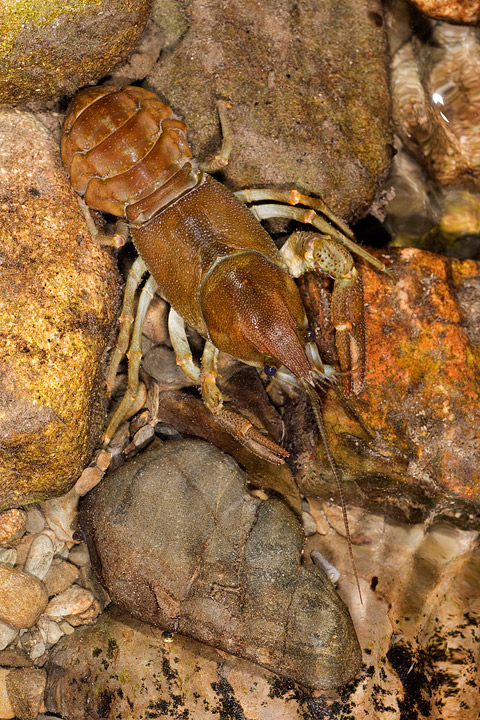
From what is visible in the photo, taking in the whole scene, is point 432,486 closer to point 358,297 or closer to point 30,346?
point 358,297

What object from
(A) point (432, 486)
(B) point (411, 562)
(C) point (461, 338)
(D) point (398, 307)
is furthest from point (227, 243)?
(B) point (411, 562)

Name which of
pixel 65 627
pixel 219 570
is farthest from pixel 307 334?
pixel 65 627

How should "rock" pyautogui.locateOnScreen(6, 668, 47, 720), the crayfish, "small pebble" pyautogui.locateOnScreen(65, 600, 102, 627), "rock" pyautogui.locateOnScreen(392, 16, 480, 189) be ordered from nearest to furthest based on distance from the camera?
the crayfish
"rock" pyautogui.locateOnScreen(6, 668, 47, 720)
"small pebble" pyautogui.locateOnScreen(65, 600, 102, 627)
"rock" pyautogui.locateOnScreen(392, 16, 480, 189)

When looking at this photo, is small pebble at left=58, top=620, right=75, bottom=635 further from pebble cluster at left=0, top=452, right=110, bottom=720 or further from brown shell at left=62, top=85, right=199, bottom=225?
brown shell at left=62, top=85, right=199, bottom=225

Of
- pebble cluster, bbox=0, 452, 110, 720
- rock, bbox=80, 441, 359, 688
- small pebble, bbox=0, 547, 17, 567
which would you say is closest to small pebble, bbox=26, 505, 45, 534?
pebble cluster, bbox=0, 452, 110, 720

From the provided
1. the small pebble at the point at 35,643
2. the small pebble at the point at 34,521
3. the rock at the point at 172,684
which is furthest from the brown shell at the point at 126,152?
the small pebble at the point at 35,643

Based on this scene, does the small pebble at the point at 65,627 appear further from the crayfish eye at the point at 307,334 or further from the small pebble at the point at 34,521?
the crayfish eye at the point at 307,334
